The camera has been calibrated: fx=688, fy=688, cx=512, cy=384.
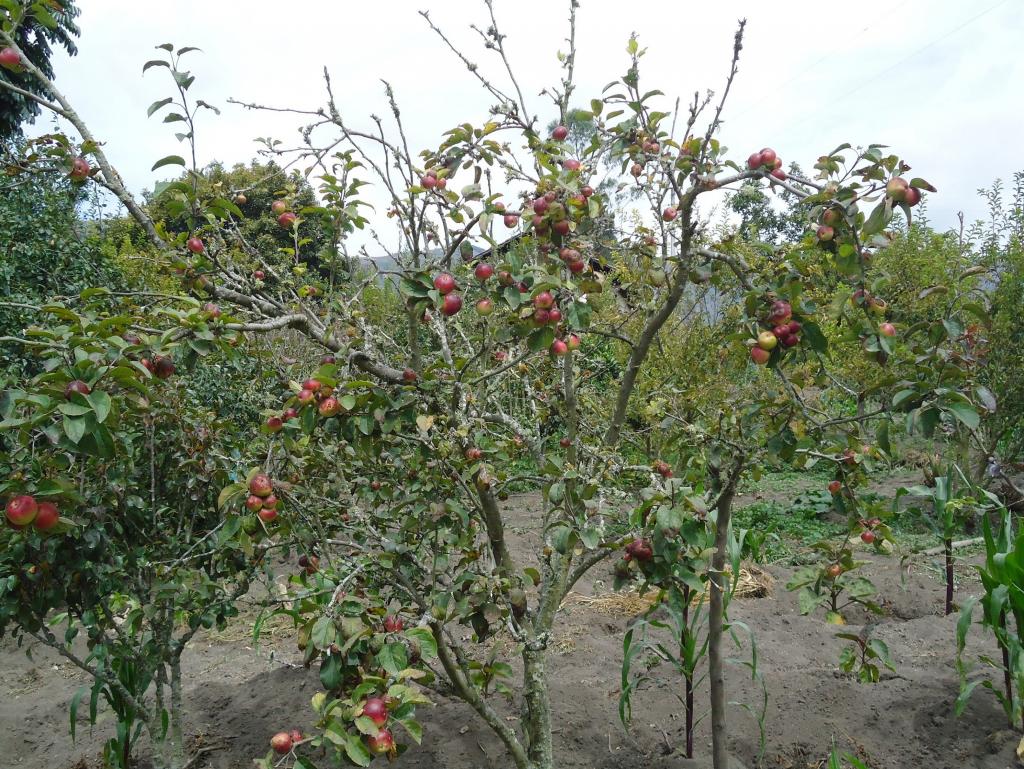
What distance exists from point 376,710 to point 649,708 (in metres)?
1.81

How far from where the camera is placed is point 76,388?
1113 millimetres

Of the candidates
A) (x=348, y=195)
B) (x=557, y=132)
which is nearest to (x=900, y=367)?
(x=557, y=132)

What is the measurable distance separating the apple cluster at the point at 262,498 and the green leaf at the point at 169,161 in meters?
0.78

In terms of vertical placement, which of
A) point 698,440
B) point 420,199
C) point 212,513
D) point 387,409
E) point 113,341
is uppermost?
point 420,199

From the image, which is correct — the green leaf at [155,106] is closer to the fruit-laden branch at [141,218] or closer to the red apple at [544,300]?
the fruit-laden branch at [141,218]

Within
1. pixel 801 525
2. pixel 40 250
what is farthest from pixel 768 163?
pixel 40 250

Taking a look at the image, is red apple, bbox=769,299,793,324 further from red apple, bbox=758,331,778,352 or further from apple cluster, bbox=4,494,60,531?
apple cluster, bbox=4,494,60,531

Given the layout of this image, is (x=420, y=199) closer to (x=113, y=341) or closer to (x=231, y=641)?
(x=113, y=341)

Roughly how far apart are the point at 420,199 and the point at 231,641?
3277mm

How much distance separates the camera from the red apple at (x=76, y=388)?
43.7 inches

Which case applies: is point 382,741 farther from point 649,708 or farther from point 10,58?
point 649,708

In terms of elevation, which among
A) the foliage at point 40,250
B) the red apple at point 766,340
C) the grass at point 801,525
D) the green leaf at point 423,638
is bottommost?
the grass at point 801,525

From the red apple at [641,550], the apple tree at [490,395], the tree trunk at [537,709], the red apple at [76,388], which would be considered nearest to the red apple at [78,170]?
the apple tree at [490,395]

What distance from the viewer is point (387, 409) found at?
1513 millimetres
